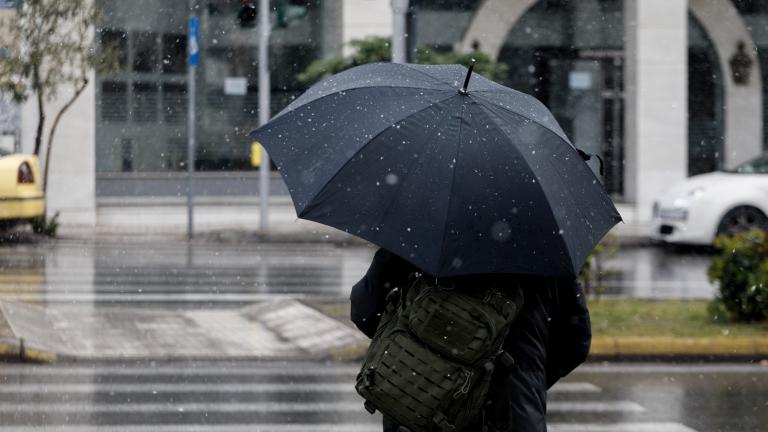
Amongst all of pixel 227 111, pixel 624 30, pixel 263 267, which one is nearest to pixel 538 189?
pixel 263 267

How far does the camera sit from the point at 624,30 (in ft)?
82.4

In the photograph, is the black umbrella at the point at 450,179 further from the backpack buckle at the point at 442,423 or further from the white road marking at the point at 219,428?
the white road marking at the point at 219,428

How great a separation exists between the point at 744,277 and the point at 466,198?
7350 mm

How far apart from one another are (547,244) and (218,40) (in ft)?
68.7

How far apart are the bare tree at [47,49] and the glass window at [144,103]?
2.03 meters

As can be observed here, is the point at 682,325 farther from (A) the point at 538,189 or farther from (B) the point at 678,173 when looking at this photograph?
(B) the point at 678,173

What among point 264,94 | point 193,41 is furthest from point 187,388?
point 193,41

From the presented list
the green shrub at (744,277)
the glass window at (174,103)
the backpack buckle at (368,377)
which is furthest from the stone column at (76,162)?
the backpack buckle at (368,377)

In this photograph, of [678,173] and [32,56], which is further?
[678,173]

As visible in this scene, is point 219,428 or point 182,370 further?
point 182,370

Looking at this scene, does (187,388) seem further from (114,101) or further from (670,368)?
(114,101)

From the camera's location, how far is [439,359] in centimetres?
319

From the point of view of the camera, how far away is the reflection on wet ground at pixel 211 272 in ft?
42.5

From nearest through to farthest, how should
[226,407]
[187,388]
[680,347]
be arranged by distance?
[226,407] → [187,388] → [680,347]
